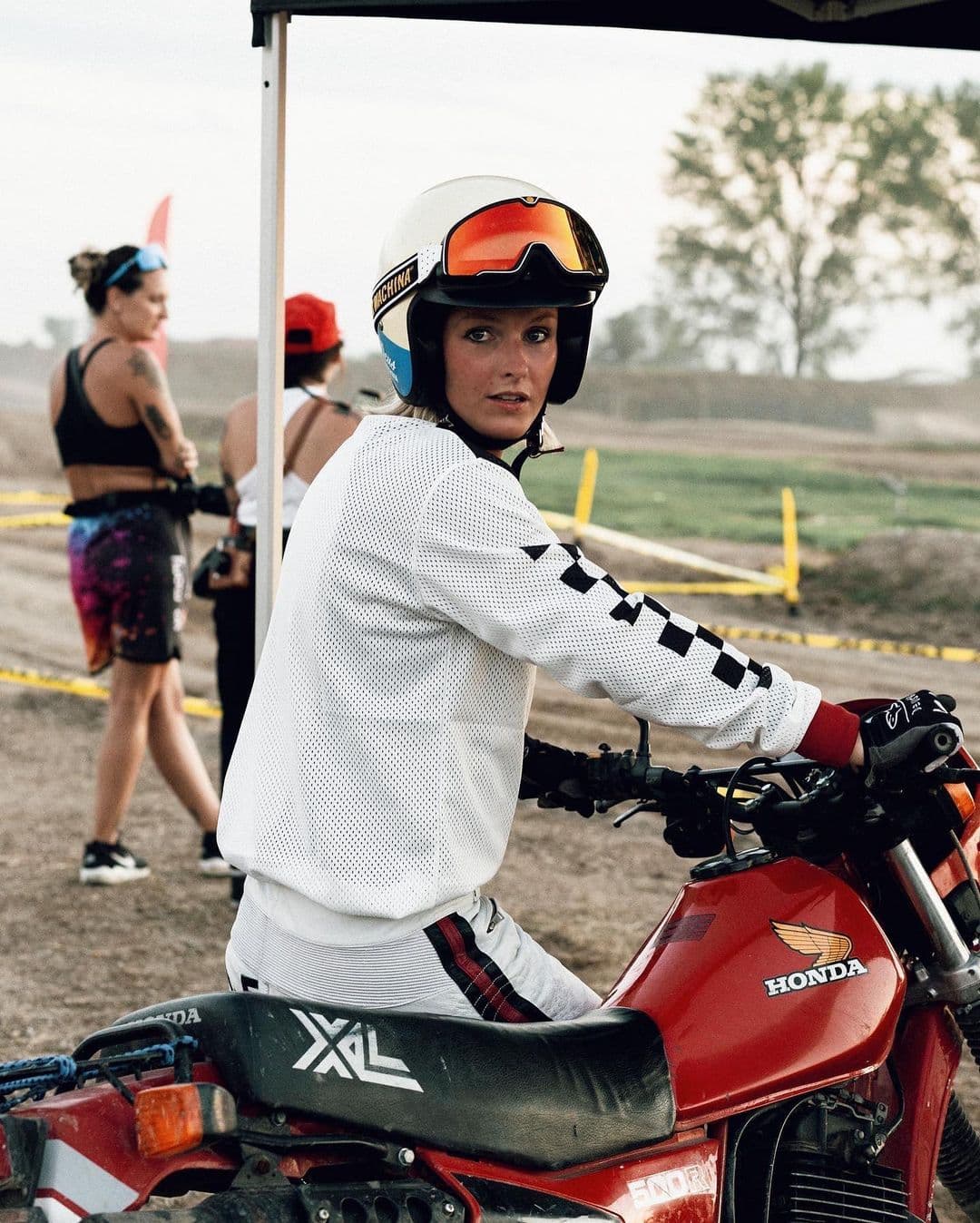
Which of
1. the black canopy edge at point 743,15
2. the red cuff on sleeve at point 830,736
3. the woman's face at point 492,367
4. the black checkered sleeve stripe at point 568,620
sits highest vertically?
the black canopy edge at point 743,15

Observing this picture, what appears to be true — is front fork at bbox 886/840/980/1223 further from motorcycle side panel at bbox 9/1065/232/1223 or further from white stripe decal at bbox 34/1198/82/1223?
white stripe decal at bbox 34/1198/82/1223

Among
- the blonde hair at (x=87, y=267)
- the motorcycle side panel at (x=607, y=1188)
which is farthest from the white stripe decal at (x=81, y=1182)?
the blonde hair at (x=87, y=267)

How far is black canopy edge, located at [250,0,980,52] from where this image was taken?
12.4 feet

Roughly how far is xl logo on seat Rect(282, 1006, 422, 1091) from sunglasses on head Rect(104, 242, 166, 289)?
453cm

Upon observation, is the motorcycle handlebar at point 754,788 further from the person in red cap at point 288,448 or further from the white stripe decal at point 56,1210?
the person in red cap at point 288,448

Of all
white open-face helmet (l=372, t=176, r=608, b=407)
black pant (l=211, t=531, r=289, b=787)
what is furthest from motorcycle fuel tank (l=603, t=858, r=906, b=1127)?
black pant (l=211, t=531, r=289, b=787)

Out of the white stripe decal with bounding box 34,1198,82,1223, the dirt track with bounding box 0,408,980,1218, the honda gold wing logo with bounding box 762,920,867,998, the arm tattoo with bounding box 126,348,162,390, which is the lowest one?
the dirt track with bounding box 0,408,980,1218

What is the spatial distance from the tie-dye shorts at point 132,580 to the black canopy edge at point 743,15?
9.14 feet

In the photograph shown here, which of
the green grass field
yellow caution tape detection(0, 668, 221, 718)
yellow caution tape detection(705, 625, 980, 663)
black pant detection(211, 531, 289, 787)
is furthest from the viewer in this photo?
the green grass field

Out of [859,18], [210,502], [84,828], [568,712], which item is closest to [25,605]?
[568,712]

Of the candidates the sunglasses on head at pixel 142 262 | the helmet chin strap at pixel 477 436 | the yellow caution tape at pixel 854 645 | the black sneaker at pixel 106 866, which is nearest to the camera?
the helmet chin strap at pixel 477 436

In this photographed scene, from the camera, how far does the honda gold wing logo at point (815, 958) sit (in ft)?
8.67

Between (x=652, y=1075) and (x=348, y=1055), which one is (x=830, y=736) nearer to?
(x=652, y=1075)

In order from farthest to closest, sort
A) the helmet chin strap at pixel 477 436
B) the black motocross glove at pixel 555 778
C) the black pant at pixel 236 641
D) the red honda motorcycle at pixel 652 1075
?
the black pant at pixel 236 641
the black motocross glove at pixel 555 778
the helmet chin strap at pixel 477 436
the red honda motorcycle at pixel 652 1075
